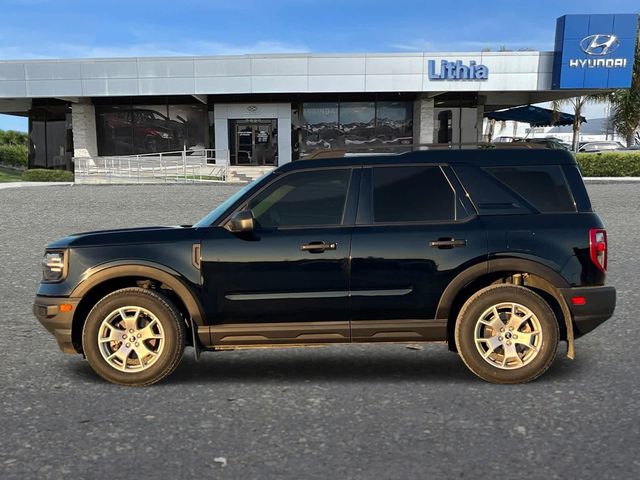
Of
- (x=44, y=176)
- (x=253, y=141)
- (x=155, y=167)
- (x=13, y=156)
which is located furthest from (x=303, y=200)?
(x=13, y=156)

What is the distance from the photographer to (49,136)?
115 ft

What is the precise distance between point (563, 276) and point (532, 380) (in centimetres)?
81

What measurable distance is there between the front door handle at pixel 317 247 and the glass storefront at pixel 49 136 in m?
33.5

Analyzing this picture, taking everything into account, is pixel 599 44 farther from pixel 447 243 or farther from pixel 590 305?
pixel 447 243

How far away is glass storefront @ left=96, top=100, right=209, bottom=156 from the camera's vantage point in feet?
103

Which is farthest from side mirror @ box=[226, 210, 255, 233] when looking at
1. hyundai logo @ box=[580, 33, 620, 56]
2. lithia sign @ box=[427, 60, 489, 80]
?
hyundai logo @ box=[580, 33, 620, 56]

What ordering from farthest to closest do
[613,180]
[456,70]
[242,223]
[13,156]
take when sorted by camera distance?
[13,156], [456,70], [613,180], [242,223]

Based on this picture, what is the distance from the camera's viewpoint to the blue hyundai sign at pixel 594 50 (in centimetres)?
2628

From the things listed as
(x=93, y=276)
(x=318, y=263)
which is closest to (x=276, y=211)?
(x=318, y=263)

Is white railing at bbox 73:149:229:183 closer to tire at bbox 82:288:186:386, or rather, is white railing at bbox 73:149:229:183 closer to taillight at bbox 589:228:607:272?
tire at bbox 82:288:186:386

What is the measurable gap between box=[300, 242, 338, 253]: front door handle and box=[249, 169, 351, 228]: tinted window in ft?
0.68

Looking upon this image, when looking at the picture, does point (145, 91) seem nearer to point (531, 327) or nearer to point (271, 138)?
point (271, 138)

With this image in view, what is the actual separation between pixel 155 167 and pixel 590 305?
1126 inches

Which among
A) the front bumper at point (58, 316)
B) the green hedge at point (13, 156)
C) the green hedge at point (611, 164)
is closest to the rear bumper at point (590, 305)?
the front bumper at point (58, 316)
